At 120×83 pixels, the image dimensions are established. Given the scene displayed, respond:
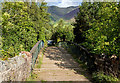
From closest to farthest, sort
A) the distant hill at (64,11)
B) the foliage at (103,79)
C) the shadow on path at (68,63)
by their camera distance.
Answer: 1. the foliage at (103,79)
2. the shadow on path at (68,63)
3. the distant hill at (64,11)

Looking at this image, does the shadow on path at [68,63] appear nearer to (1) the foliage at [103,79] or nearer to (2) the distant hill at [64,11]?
(1) the foliage at [103,79]

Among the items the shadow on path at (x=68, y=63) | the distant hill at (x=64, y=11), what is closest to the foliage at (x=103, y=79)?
the shadow on path at (x=68, y=63)

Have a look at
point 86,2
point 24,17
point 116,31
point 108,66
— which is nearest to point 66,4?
point 116,31

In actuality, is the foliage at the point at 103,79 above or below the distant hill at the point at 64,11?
below

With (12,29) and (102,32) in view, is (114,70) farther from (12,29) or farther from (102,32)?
(12,29)

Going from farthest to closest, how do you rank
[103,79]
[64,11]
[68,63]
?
[64,11]
[68,63]
[103,79]

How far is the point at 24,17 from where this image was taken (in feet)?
22.6

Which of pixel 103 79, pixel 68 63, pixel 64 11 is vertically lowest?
pixel 68 63

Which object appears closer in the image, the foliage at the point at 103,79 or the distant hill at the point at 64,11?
the foliage at the point at 103,79

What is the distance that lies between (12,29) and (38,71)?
7.52 ft

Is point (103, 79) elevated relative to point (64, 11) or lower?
lower

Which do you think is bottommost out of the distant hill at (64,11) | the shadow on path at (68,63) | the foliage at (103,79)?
the shadow on path at (68,63)

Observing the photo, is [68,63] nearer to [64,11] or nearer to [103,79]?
[103,79]

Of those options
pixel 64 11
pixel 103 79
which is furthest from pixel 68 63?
pixel 64 11
